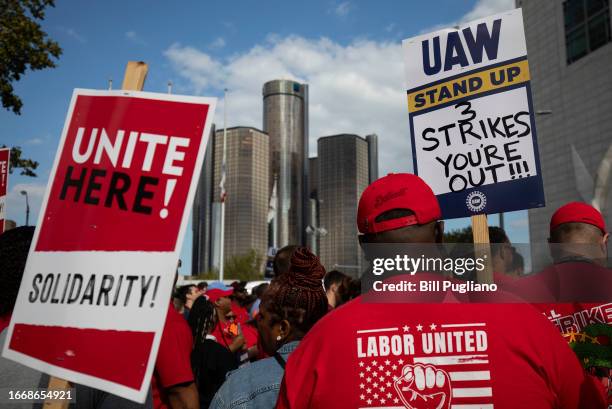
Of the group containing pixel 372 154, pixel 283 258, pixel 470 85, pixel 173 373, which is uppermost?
pixel 372 154

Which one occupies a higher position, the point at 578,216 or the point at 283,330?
the point at 578,216

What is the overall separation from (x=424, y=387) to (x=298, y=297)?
0.96m

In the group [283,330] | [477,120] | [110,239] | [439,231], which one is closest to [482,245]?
[477,120]

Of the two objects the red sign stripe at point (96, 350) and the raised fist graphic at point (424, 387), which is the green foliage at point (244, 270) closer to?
the red sign stripe at point (96, 350)

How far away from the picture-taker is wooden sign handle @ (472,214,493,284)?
2.74m

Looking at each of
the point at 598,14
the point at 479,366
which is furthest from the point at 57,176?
the point at 598,14

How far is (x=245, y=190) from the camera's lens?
114125 mm

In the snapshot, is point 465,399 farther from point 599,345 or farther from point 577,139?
point 577,139

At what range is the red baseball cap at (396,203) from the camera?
6.17 ft

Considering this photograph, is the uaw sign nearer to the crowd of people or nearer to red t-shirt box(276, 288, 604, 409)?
the crowd of people

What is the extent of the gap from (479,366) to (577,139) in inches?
1071

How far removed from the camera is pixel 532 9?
1122 inches

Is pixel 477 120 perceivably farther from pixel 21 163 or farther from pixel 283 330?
pixel 21 163

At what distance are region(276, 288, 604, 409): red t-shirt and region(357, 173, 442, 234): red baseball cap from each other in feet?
0.99
